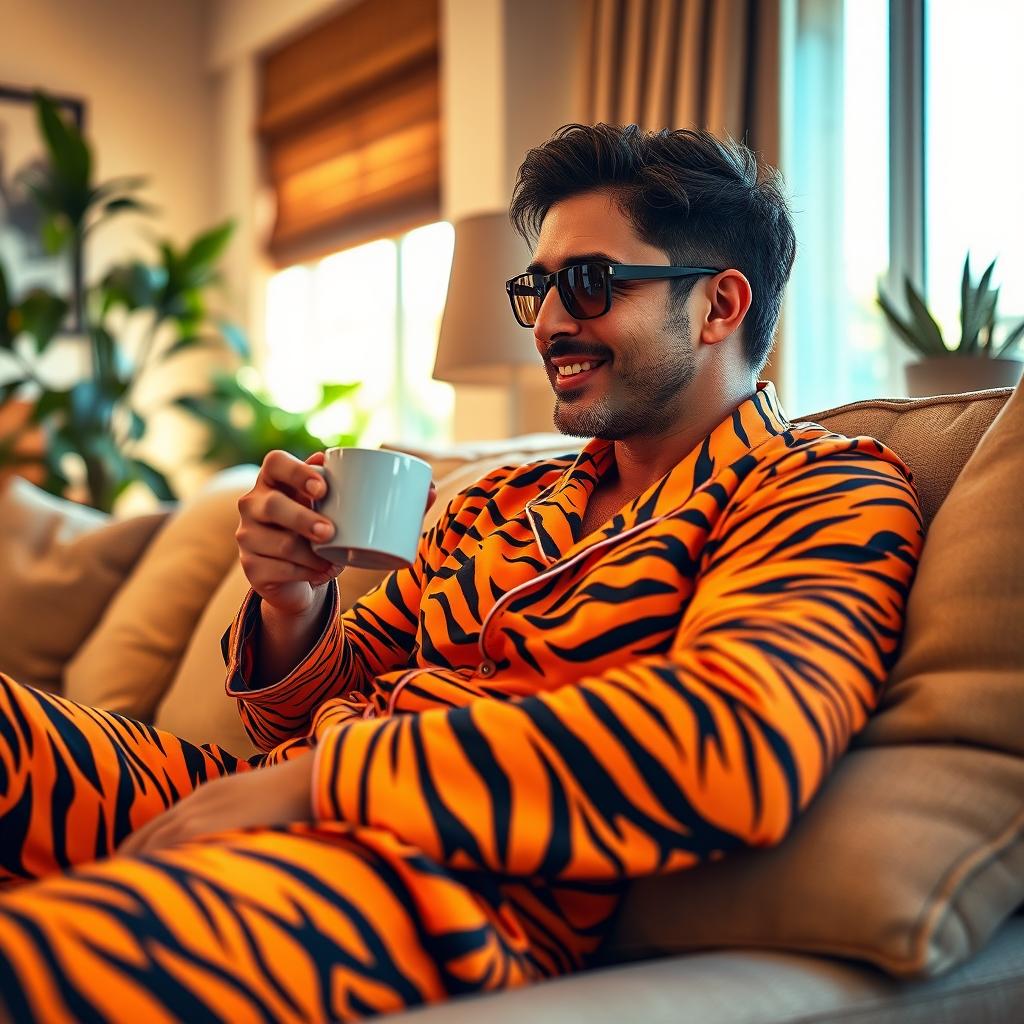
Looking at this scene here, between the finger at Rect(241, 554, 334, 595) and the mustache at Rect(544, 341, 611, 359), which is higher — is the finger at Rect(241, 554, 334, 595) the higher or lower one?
the lower one

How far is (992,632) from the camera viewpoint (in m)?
0.96

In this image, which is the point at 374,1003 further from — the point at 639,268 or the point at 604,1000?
the point at 639,268

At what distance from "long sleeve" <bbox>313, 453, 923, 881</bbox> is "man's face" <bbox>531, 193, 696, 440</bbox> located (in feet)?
1.46

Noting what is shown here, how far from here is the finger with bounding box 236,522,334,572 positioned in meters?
1.16

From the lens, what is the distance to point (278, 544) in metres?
1.16

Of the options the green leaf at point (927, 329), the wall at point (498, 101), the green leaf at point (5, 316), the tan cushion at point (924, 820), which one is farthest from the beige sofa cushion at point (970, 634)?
the green leaf at point (5, 316)

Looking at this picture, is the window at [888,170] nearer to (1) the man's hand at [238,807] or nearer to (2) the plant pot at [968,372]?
(2) the plant pot at [968,372]

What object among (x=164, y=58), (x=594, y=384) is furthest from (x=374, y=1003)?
(x=164, y=58)

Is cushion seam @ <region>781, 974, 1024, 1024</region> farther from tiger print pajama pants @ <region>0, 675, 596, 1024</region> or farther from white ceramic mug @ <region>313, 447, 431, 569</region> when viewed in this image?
white ceramic mug @ <region>313, 447, 431, 569</region>

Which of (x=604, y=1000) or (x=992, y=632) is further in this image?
(x=992, y=632)

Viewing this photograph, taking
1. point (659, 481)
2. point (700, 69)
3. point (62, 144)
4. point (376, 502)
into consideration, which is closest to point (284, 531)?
point (376, 502)

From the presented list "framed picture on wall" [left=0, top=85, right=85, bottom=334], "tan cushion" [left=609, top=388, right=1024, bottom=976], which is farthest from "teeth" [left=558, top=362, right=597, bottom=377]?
"framed picture on wall" [left=0, top=85, right=85, bottom=334]

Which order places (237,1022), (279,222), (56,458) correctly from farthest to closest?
1. (279,222)
2. (56,458)
3. (237,1022)

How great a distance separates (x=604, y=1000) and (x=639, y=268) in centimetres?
79
